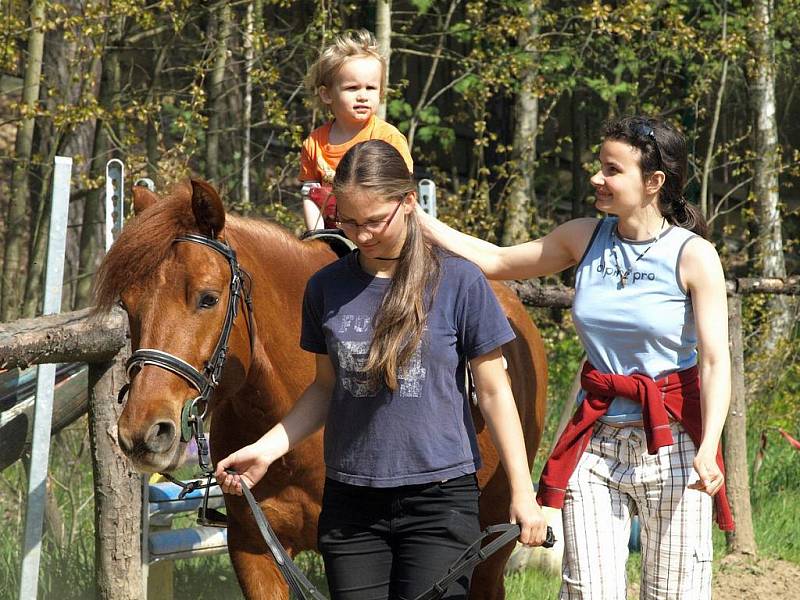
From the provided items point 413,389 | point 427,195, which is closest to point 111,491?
point 413,389

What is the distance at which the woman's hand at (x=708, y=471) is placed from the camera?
3.04 metres

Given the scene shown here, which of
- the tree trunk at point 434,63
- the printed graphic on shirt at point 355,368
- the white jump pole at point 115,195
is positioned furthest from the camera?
the tree trunk at point 434,63

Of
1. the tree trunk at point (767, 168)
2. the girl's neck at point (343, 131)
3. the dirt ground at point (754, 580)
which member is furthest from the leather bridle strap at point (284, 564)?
the tree trunk at point (767, 168)

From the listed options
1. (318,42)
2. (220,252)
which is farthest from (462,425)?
(318,42)

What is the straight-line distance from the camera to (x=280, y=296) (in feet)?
12.0

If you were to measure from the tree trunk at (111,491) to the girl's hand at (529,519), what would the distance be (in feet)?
6.38

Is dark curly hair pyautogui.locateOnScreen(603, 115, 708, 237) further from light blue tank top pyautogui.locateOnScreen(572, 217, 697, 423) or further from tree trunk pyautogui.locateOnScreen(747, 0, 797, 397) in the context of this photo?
tree trunk pyautogui.locateOnScreen(747, 0, 797, 397)

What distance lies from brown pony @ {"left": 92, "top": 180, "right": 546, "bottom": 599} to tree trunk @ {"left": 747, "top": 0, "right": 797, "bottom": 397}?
6354 millimetres

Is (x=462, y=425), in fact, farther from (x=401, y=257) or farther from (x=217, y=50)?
(x=217, y=50)

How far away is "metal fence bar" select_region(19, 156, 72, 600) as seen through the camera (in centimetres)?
418

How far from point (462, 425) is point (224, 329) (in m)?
0.78

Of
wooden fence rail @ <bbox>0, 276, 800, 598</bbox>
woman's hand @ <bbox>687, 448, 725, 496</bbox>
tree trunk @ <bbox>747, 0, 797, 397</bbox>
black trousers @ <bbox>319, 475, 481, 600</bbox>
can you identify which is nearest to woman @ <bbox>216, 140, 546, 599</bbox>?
black trousers @ <bbox>319, 475, 481, 600</bbox>

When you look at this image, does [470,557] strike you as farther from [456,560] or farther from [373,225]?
[373,225]

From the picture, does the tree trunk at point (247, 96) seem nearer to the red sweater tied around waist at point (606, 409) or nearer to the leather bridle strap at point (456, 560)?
the red sweater tied around waist at point (606, 409)
